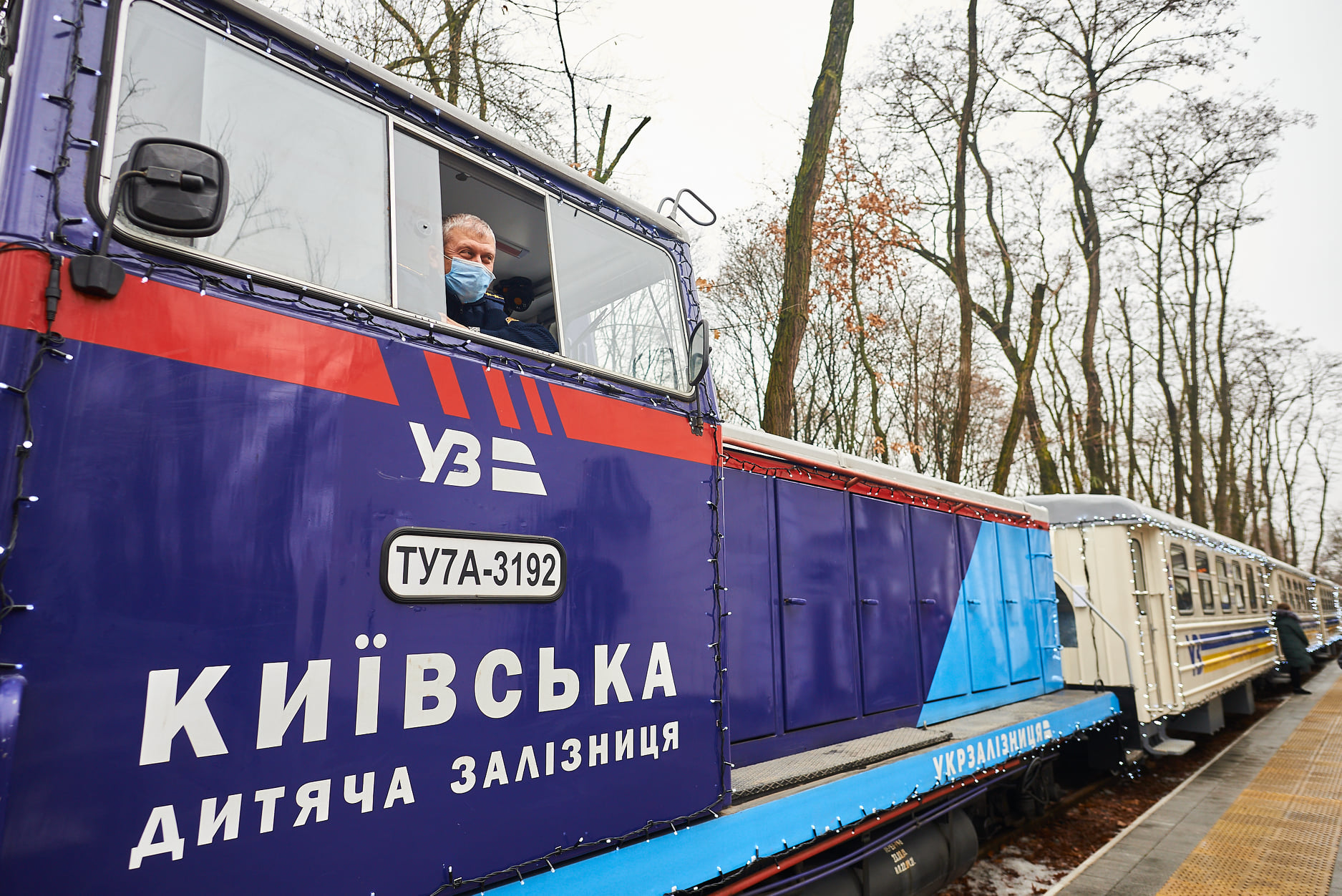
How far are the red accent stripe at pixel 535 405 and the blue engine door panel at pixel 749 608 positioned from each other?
1.52 metres

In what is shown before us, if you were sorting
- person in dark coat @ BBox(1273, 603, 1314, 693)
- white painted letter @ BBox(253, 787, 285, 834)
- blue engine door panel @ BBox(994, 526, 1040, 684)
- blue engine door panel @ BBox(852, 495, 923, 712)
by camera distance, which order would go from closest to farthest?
1. white painted letter @ BBox(253, 787, 285, 834)
2. blue engine door panel @ BBox(852, 495, 923, 712)
3. blue engine door panel @ BBox(994, 526, 1040, 684)
4. person in dark coat @ BBox(1273, 603, 1314, 693)

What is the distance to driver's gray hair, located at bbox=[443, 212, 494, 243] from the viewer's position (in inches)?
102

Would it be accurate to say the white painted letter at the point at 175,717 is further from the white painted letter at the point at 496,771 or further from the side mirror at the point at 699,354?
the side mirror at the point at 699,354

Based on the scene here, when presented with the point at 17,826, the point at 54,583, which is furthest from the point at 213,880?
the point at 54,583

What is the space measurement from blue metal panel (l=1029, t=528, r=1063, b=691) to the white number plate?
5959 mm

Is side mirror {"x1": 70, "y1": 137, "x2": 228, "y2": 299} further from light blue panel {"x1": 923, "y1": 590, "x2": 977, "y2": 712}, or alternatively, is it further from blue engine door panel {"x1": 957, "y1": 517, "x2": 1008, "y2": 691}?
blue engine door panel {"x1": 957, "y1": 517, "x2": 1008, "y2": 691}

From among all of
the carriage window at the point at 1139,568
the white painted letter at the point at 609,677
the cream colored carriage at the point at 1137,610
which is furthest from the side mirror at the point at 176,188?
the carriage window at the point at 1139,568

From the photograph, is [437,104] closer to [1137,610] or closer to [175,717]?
[175,717]

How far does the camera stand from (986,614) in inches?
242

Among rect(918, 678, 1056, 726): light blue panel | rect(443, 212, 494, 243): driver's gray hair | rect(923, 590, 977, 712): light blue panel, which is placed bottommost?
A: rect(918, 678, 1056, 726): light blue panel

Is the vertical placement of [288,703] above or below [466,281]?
below

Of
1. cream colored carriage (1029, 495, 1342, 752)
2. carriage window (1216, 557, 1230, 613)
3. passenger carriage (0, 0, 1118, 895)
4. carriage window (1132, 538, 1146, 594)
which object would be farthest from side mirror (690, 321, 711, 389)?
carriage window (1216, 557, 1230, 613)

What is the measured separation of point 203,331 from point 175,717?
33.7 inches

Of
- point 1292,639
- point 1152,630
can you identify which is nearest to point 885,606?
point 1152,630
